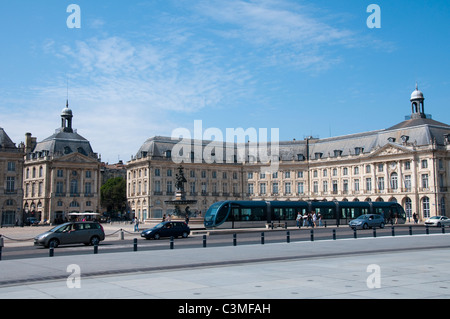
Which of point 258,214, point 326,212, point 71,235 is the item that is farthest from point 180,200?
point 71,235

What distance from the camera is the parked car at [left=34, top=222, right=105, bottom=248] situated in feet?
95.2

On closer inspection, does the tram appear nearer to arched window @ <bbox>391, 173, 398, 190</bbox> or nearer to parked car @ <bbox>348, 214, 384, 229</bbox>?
parked car @ <bbox>348, 214, 384, 229</bbox>

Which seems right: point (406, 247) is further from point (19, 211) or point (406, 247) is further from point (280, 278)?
point (19, 211)

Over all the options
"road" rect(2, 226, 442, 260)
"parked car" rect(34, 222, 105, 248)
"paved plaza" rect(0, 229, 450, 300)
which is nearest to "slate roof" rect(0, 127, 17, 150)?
"road" rect(2, 226, 442, 260)

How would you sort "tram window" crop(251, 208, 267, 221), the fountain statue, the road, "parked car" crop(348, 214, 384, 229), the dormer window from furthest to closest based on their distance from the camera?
the dormer window < the fountain statue < "tram window" crop(251, 208, 267, 221) < "parked car" crop(348, 214, 384, 229) < the road

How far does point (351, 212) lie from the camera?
61000 mm

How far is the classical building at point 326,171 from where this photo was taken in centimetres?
8244

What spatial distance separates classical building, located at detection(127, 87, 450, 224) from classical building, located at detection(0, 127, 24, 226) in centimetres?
2433

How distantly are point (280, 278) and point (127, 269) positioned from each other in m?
5.82

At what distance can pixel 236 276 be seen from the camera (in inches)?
594

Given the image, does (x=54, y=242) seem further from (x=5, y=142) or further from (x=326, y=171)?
(x=326, y=171)

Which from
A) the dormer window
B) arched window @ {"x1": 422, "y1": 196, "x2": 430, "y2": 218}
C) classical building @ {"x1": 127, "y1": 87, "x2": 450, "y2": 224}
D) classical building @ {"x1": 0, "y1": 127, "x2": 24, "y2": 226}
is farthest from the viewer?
the dormer window

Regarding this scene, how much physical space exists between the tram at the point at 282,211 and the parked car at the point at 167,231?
10240mm
